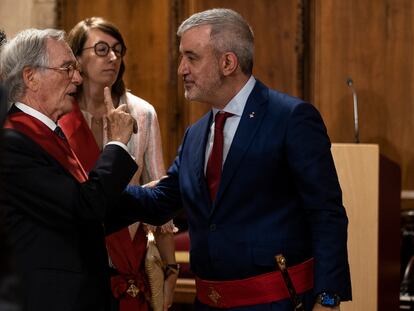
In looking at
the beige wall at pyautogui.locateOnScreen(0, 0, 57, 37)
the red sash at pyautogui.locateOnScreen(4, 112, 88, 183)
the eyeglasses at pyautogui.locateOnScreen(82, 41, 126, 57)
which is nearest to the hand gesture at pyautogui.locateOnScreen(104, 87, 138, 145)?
the red sash at pyautogui.locateOnScreen(4, 112, 88, 183)

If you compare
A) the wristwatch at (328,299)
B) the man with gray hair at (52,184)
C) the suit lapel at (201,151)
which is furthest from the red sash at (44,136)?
the wristwatch at (328,299)

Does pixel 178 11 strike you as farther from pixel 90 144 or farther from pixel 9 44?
pixel 9 44

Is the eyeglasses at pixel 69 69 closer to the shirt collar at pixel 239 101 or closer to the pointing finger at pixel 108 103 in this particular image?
the pointing finger at pixel 108 103

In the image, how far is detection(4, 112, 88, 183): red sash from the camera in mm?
2555

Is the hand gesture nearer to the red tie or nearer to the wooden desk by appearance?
the red tie

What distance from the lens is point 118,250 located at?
3.23 meters

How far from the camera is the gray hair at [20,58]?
8.66 feet

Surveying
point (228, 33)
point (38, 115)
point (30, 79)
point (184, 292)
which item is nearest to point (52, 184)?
point (38, 115)

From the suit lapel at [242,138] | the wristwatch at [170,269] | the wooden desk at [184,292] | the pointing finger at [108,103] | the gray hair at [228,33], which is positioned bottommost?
the wooden desk at [184,292]

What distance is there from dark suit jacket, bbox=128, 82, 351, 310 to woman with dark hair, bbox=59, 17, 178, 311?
0.57 metres

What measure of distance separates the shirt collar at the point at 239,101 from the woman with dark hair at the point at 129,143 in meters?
0.63

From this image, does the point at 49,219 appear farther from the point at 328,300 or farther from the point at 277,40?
the point at 277,40

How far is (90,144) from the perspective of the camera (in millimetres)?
3213

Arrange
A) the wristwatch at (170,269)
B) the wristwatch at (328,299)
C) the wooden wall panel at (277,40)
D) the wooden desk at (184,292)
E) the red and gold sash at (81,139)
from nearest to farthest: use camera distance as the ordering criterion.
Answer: the wristwatch at (328,299) → the red and gold sash at (81,139) → the wristwatch at (170,269) → the wooden desk at (184,292) → the wooden wall panel at (277,40)
